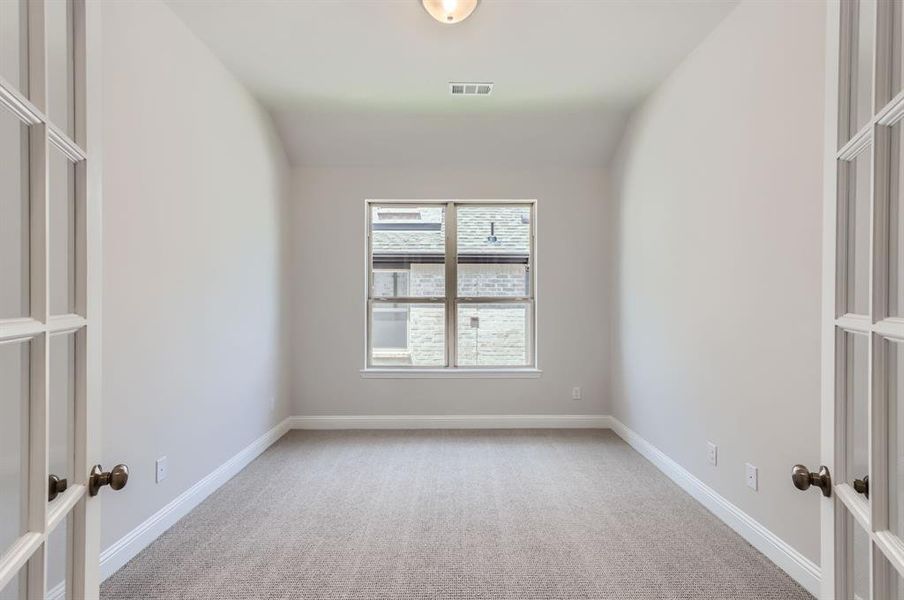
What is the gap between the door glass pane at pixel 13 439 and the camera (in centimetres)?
76

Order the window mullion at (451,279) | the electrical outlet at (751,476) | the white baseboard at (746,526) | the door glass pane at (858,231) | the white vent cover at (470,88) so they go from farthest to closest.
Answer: the window mullion at (451,279) < the white vent cover at (470,88) < the electrical outlet at (751,476) < the white baseboard at (746,526) < the door glass pane at (858,231)

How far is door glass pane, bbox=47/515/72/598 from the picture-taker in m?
0.82

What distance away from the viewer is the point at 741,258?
2.29 metres

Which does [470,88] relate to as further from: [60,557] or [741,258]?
[60,557]

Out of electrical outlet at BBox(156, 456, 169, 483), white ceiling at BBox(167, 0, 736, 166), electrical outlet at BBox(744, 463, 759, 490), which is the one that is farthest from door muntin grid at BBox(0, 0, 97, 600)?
electrical outlet at BBox(744, 463, 759, 490)

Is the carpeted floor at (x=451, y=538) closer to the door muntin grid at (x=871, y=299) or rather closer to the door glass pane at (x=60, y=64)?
the door muntin grid at (x=871, y=299)

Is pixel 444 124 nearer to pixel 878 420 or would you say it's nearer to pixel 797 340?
pixel 797 340

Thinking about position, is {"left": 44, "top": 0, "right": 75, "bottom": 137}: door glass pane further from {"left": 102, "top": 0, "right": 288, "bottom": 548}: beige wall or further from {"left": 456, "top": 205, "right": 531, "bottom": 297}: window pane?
{"left": 456, "top": 205, "right": 531, "bottom": 297}: window pane

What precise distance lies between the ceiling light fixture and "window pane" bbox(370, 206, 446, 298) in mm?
2177

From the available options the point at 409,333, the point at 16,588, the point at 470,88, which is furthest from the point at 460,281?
the point at 16,588

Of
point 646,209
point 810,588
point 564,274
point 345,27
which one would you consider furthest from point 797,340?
point 345,27

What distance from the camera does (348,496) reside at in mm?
2746

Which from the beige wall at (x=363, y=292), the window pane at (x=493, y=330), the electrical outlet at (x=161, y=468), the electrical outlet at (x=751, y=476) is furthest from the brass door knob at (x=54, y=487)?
the window pane at (x=493, y=330)

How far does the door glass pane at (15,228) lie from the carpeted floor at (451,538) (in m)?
1.57
